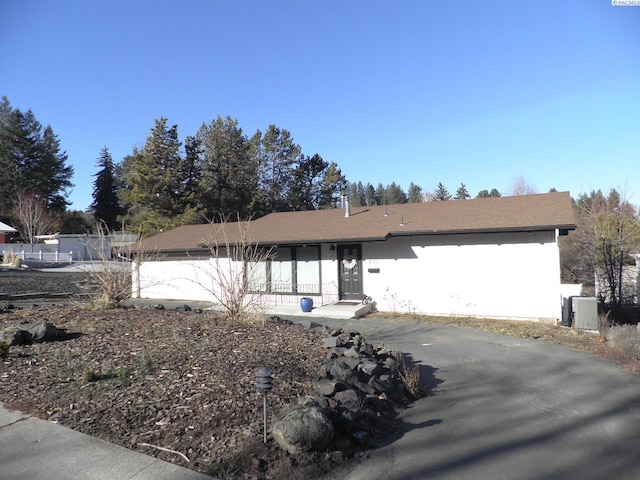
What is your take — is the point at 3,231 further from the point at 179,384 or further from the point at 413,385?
the point at 413,385

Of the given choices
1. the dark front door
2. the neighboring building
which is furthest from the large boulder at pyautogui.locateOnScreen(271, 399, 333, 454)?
the neighboring building

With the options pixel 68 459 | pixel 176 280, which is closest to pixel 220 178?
pixel 176 280

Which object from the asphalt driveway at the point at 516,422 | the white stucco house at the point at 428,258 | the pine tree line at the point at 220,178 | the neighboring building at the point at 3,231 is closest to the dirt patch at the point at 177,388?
the asphalt driveway at the point at 516,422

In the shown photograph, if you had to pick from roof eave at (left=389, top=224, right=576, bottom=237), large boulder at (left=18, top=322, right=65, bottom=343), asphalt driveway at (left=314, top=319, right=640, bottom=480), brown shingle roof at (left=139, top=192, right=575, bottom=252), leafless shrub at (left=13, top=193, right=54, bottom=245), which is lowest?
asphalt driveway at (left=314, top=319, right=640, bottom=480)

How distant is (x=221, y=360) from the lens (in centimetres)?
604

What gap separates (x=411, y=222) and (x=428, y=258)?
1.58 m

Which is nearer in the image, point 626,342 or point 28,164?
point 626,342

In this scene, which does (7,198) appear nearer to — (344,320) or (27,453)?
(344,320)

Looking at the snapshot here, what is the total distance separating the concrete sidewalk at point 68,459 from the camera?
3328 mm

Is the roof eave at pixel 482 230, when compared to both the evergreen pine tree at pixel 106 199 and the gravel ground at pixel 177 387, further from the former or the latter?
the evergreen pine tree at pixel 106 199

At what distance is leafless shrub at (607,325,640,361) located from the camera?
24.7 ft

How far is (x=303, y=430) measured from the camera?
3750 millimetres

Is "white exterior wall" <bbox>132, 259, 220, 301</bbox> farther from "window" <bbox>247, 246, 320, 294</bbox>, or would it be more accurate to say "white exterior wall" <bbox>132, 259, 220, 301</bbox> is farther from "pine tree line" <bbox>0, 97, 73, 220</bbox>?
"pine tree line" <bbox>0, 97, 73, 220</bbox>

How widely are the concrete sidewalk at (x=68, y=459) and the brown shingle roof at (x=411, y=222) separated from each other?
1035cm
